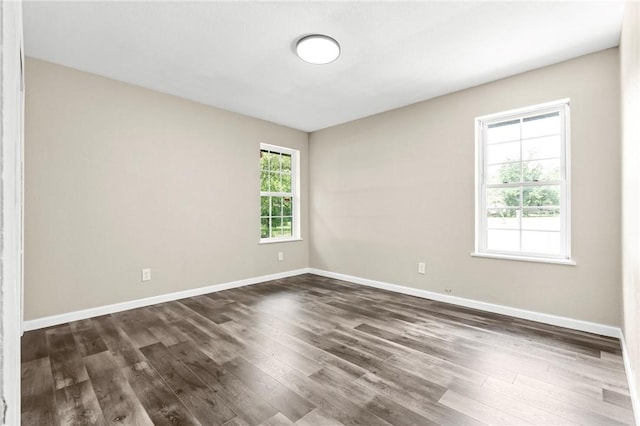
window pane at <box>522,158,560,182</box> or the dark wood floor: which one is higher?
window pane at <box>522,158,560,182</box>

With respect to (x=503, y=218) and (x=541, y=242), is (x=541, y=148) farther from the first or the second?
(x=541, y=242)

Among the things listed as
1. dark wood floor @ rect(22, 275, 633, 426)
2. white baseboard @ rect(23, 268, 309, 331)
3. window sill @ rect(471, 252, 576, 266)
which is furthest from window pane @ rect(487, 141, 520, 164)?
white baseboard @ rect(23, 268, 309, 331)

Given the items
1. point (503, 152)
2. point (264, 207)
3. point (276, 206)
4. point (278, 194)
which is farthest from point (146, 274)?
point (503, 152)

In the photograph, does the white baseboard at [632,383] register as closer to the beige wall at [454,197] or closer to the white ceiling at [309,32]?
the beige wall at [454,197]

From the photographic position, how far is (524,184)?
3203mm

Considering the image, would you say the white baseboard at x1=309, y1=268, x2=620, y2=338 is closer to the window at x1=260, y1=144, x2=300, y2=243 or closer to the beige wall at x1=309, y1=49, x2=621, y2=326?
the beige wall at x1=309, y1=49, x2=621, y2=326

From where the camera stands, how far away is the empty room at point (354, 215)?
1.91 metres

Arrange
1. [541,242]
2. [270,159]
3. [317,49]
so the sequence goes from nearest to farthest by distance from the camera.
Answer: [317,49], [541,242], [270,159]

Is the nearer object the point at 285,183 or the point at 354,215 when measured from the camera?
the point at 354,215

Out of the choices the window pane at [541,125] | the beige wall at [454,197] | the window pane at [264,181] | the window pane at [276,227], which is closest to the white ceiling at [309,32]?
the beige wall at [454,197]

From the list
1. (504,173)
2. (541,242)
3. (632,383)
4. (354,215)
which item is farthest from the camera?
(354,215)

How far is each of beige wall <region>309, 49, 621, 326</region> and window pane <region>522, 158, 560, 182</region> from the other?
18cm

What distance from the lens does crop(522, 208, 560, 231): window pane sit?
3027mm

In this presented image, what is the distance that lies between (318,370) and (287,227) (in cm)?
329
